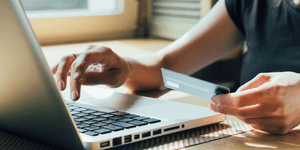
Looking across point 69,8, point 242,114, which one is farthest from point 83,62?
point 69,8

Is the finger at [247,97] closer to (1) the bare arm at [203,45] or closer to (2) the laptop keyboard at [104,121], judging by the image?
(2) the laptop keyboard at [104,121]

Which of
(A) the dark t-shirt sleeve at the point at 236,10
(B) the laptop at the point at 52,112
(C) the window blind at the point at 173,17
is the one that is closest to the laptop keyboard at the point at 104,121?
(B) the laptop at the point at 52,112

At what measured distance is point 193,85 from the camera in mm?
476

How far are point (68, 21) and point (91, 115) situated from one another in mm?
1164

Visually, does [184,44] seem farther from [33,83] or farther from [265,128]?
[33,83]

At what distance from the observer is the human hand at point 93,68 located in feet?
2.11

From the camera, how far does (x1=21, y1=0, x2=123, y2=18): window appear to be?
63.5 inches

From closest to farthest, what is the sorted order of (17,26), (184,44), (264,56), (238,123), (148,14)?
(17,26), (238,123), (264,56), (184,44), (148,14)

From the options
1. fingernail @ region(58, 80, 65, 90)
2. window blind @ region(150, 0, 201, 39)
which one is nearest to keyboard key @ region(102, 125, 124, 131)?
fingernail @ region(58, 80, 65, 90)

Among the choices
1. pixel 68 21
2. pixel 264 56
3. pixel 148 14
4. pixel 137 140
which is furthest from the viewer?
pixel 148 14

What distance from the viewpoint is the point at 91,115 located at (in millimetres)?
538

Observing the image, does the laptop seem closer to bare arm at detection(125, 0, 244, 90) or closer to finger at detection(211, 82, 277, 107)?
finger at detection(211, 82, 277, 107)

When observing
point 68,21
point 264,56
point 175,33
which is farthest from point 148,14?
point 264,56

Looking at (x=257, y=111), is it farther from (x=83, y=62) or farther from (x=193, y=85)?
(x=83, y=62)
